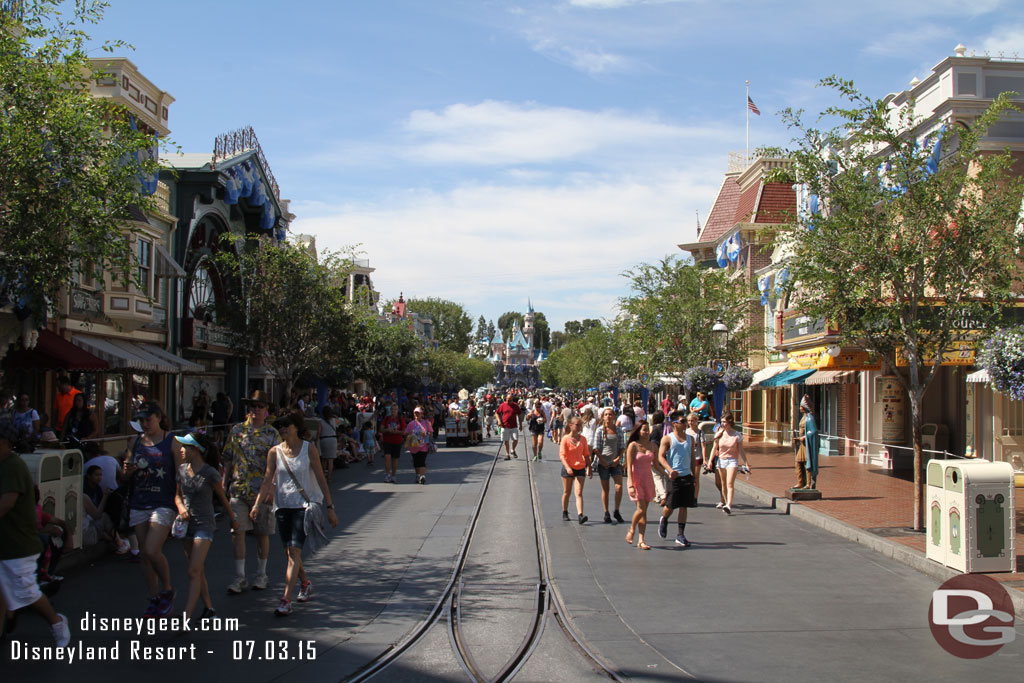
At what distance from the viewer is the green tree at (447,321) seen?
111562 mm

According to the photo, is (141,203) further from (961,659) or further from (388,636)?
(961,659)

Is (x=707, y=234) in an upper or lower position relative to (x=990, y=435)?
upper

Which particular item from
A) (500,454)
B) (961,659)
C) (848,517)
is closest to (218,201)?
(500,454)

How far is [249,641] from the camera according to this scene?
682 cm

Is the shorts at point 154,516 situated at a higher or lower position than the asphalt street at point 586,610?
higher

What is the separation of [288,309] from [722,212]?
28104 millimetres

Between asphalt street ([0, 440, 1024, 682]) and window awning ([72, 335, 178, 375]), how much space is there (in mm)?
9085

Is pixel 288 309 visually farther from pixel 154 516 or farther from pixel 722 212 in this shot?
pixel 722 212

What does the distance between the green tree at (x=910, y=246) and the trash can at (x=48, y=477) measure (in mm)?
9417

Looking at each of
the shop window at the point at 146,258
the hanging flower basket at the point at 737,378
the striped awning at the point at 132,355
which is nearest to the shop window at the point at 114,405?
the striped awning at the point at 132,355

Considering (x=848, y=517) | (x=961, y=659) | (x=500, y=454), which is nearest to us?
(x=961, y=659)

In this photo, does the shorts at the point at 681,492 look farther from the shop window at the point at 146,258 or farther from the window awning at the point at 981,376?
the shop window at the point at 146,258

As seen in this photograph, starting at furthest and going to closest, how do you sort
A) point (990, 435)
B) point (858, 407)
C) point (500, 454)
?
point (500, 454) < point (858, 407) < point (990, 435)

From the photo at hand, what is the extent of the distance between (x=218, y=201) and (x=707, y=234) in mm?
26937
